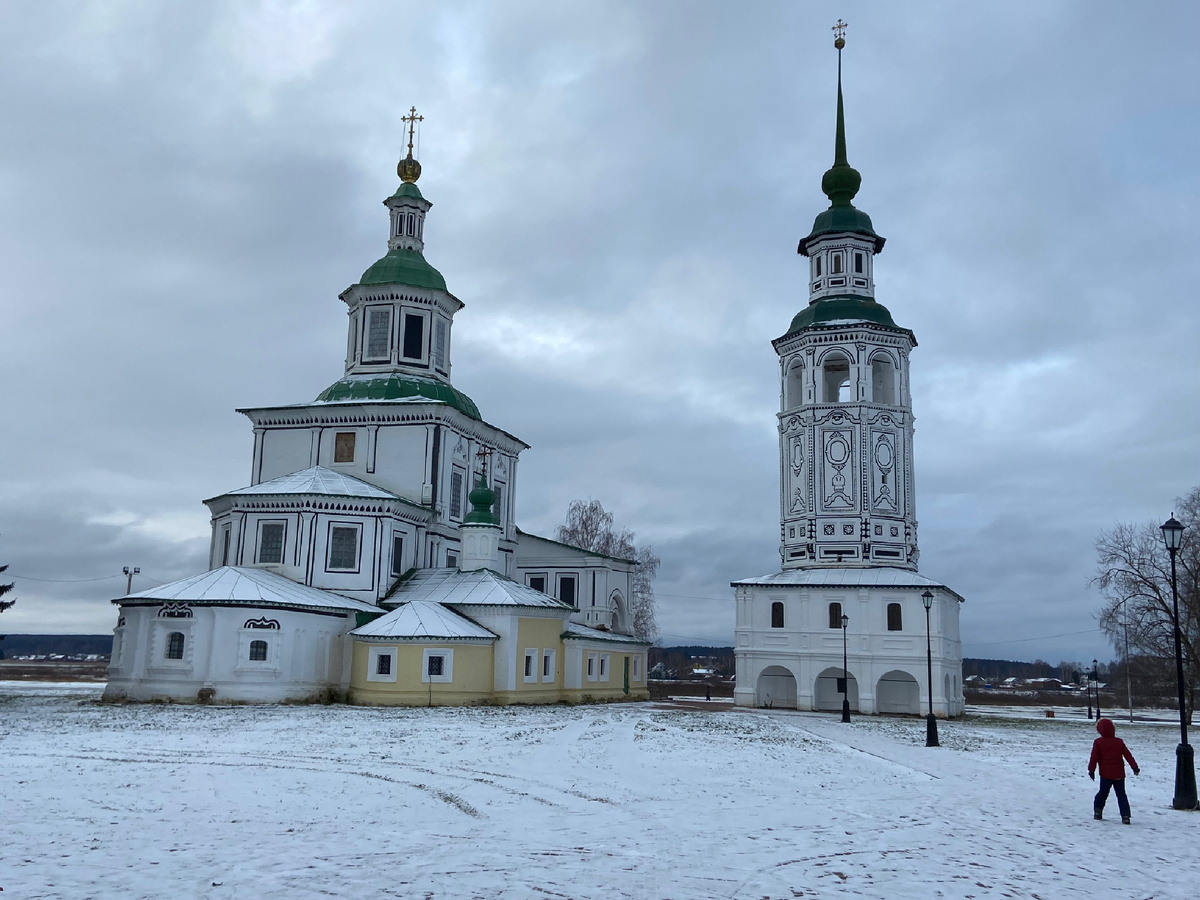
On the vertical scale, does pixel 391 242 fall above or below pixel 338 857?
above

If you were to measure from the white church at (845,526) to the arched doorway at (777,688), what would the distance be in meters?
0.05

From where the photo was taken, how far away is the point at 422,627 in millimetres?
36188

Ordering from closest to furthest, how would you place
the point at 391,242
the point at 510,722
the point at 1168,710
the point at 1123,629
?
the point at 510,722, the point at 1123,629, the point at 391,242, the point at 1168,710

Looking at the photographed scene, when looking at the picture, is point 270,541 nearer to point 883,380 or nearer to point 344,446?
point 344,446

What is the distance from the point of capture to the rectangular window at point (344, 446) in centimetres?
4559

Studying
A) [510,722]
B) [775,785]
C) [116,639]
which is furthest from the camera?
[116,639]

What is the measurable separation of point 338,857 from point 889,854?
18.1ft

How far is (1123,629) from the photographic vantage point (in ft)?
151

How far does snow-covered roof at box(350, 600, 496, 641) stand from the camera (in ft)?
117

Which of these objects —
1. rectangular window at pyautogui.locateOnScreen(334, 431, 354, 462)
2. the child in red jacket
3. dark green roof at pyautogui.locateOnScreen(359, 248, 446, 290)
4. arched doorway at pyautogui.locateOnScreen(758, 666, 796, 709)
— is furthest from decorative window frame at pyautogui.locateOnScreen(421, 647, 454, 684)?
the child in red jacket

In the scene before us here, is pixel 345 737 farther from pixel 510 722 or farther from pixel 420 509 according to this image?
pixel 420 509

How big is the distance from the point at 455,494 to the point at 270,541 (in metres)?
9.19

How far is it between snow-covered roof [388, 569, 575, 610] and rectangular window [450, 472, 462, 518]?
4.41 meters

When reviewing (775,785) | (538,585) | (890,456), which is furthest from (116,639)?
(890,456)
